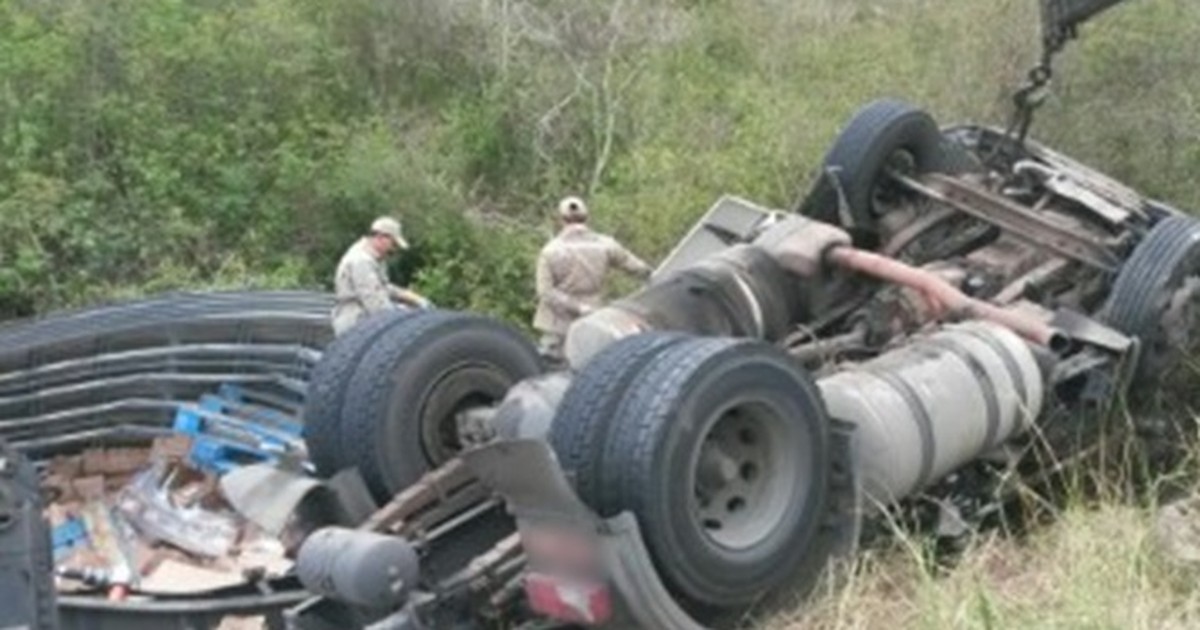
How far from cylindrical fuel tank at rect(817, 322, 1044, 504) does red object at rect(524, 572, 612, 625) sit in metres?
1.03

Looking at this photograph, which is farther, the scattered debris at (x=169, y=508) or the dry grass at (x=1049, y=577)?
the scattered debris at (x=169, y=508)

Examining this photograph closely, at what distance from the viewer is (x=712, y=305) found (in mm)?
6852

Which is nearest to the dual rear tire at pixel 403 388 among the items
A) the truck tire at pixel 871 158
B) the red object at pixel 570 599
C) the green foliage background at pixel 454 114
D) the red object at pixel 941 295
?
the red object at pixel 570 599

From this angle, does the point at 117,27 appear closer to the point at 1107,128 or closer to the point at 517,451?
the point at 1107,128

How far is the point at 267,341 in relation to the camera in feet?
36.3

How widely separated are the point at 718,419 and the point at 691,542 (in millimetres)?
381

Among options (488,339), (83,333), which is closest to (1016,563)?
(488,339)

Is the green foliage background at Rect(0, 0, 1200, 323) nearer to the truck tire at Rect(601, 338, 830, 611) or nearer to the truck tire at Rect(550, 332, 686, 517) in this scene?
the truck tire at Rect(601, 338, 830, 611)

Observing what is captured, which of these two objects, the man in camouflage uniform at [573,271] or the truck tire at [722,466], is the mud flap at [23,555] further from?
the man in camouflage uniform at [573,271]

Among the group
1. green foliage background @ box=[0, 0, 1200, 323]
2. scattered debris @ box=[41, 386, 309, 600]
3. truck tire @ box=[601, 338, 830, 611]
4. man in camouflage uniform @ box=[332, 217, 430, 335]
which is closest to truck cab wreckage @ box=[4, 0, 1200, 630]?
truck tire @ box=[601, 338, 830, 611]

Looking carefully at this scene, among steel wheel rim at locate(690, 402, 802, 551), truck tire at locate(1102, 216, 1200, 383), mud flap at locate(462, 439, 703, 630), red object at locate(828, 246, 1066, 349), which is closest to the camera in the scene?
mud flap at locate(462, 439, 703, 630)

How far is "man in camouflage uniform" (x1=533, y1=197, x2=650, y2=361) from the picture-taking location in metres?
9.80

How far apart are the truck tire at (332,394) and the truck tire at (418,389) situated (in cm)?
4

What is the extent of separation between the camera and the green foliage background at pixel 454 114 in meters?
14.2
